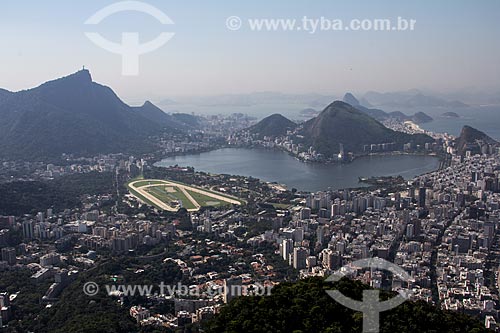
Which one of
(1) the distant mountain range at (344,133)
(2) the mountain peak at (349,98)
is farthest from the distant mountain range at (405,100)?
(1) the distant mountain range at (344,133)

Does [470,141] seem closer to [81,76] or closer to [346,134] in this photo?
[346,134]

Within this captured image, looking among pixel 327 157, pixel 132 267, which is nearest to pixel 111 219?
pixel 132 267

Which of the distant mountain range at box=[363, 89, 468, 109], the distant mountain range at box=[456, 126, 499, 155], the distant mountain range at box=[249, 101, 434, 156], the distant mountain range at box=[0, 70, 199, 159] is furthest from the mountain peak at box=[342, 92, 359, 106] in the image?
the distant mountain range at box=[456, 126, 499, 155]

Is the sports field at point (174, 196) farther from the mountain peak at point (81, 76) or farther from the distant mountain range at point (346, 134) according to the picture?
the mountain peak at point (81, 76)

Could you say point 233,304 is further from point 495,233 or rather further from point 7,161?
point 7,161

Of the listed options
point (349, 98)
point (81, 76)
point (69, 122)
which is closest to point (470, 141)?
point (69, 122)

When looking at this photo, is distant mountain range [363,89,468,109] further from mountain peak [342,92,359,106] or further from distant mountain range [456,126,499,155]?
distant mountain range [456,126,499,155]
